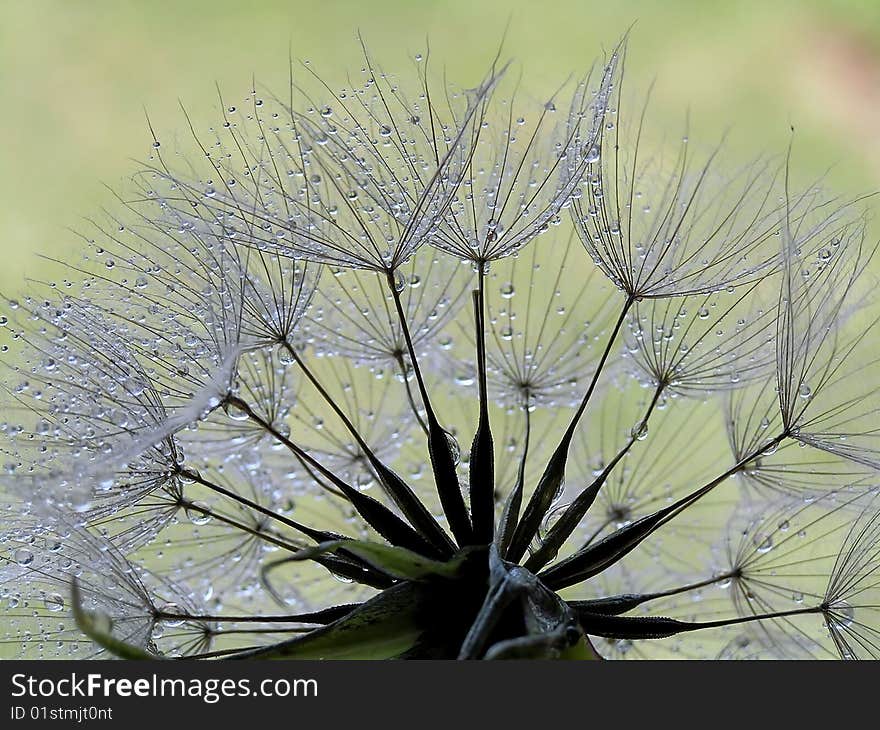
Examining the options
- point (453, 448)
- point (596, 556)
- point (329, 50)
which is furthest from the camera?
point (329, 50)

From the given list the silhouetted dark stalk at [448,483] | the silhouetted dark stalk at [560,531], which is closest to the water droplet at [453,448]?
the silhouetted dark stalk at [448,483]

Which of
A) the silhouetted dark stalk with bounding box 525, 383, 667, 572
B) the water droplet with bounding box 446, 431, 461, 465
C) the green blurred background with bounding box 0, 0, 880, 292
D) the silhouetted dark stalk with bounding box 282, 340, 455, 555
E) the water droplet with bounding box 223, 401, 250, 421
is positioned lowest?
the silhouetted dark stalk with bounding box 525, 383, 667, 572

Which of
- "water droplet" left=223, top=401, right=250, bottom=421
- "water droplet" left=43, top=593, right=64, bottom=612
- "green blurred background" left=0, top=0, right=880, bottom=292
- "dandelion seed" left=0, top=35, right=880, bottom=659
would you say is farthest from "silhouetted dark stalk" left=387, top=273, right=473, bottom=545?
"green blurred background" left=0, top=0, right=880, bottom=292

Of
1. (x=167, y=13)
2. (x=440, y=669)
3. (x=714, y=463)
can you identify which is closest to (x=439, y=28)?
(x=167, y=13)

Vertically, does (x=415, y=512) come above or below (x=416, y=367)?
below

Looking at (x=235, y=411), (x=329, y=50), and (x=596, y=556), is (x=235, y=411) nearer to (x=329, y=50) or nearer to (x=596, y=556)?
(x=596, y=556)

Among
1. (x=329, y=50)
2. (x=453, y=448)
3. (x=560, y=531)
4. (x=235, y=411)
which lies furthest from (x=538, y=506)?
(x=329, y=50)

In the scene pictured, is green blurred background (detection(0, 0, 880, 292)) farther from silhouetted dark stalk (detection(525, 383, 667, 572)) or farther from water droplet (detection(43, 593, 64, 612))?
silhouetted dark stalk (detection(525, 383, 667, 572))

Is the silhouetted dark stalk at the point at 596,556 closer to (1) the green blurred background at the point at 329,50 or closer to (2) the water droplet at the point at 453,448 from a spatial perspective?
(2) the water droplet at the point at 453,448
